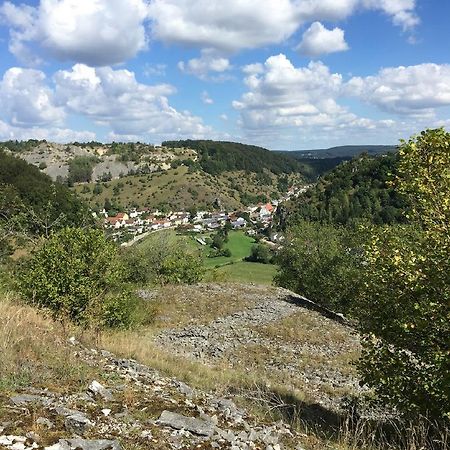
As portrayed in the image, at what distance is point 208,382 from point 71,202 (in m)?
90.2

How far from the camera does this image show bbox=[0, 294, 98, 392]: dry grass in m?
6.77

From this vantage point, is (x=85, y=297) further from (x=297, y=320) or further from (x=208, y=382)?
(x=297, y=320)

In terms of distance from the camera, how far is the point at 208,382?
1086 centimetres

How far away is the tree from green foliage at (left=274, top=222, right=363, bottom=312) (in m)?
34.2

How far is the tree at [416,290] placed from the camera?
843cm

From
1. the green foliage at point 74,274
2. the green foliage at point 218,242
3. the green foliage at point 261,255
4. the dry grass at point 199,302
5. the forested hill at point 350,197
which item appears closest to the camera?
the green foliage at point 74,274

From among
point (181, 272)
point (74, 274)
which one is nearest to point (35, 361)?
point (74, 274)

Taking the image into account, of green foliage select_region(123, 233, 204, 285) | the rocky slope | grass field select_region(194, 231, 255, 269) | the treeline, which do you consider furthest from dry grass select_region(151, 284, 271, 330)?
grass field select_region(194, 231, 255, 269)

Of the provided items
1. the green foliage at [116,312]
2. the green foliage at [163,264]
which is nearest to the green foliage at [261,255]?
the green foliage at [163,264]

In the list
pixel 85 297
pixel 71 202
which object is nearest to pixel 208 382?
pixel 85 297

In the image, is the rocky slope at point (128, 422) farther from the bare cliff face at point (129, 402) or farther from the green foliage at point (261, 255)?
the green foliage at point (261, 255)

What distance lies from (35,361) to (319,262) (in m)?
45.7

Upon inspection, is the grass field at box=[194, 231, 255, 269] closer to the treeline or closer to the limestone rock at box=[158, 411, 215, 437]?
the treeline

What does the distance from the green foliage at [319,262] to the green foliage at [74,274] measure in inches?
1154
